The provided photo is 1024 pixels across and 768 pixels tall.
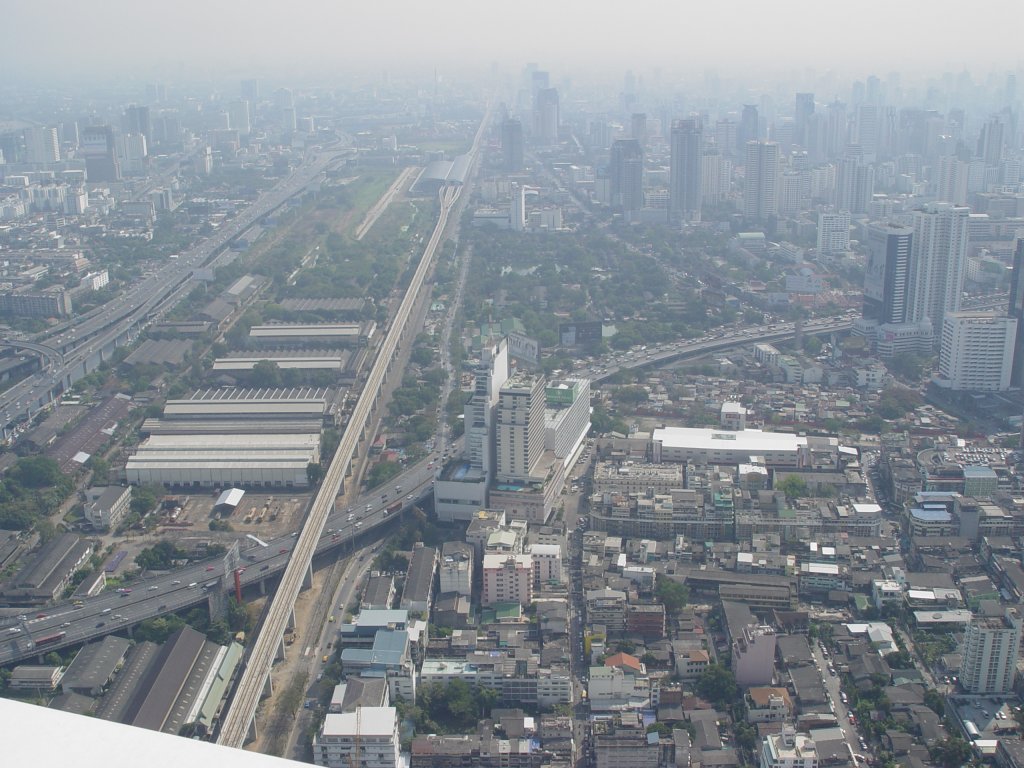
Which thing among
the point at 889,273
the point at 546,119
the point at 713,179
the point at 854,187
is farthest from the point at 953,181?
the point at 546,119

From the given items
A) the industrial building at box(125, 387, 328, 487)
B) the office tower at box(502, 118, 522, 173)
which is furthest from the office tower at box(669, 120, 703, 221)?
the industrial building at box(125, 387, 328, 487)

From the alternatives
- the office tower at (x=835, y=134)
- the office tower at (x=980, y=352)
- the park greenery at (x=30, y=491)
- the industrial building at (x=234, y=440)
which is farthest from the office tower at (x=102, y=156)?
the office tower at (x=980, y=352)

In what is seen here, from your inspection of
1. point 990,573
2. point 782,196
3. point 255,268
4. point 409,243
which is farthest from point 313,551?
point 782,196

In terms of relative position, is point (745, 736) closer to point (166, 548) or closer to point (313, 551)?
point (313, 551)

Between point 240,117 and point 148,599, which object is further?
point 240,117

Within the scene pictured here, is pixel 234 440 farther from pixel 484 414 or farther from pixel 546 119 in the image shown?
pixel 546 119

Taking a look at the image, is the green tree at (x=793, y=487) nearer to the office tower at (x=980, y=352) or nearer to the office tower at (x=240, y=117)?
the office tower at (x=980, y=352)
